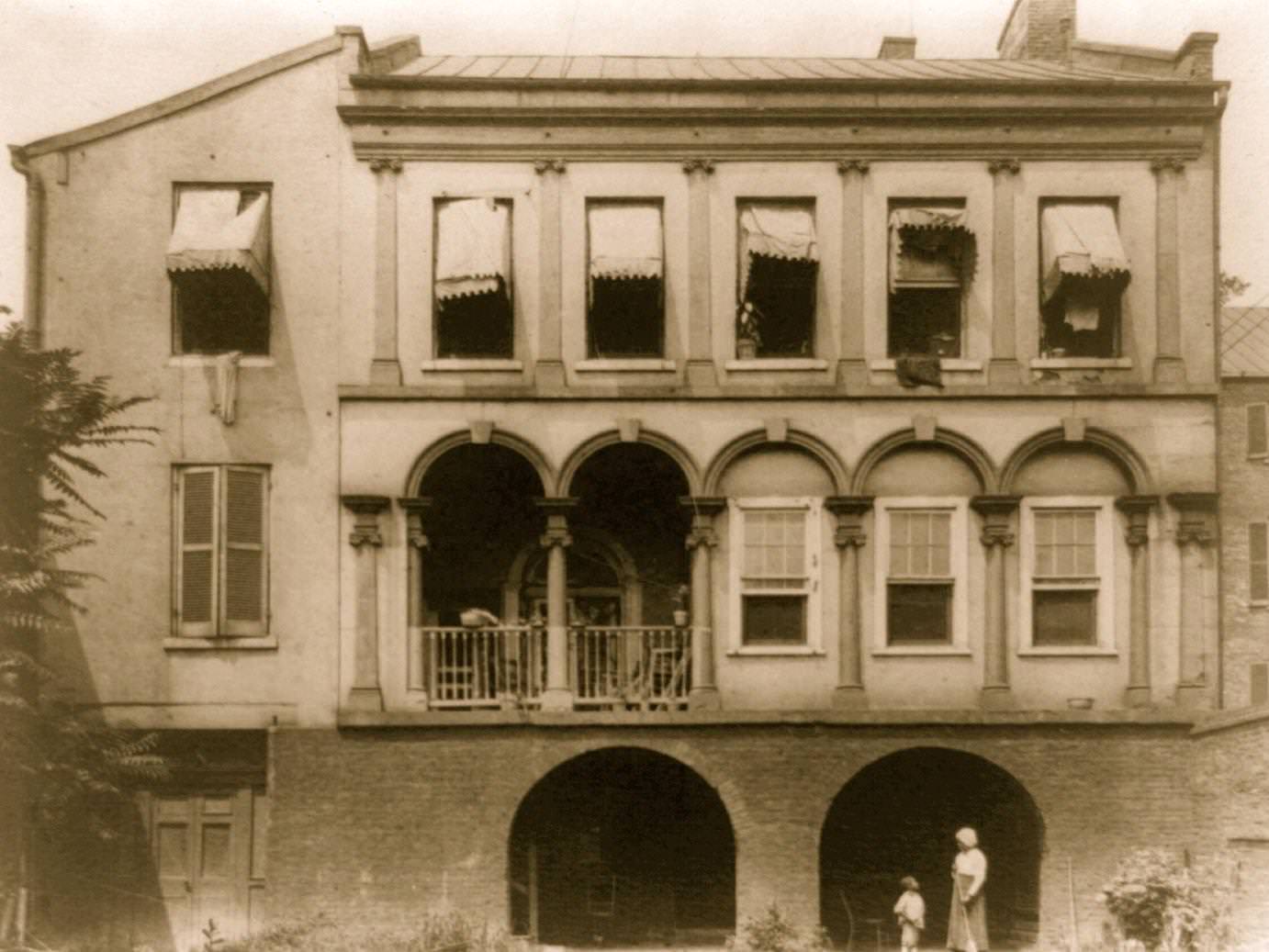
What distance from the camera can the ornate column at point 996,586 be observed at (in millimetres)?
18422

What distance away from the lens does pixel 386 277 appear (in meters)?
18.9

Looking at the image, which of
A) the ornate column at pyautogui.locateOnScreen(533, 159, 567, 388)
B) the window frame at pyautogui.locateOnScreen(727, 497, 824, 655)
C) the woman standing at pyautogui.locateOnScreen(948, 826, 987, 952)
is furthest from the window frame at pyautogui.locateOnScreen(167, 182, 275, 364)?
the woman standing at pyautogui.locateOnScreen(948, 826, 987, 952)

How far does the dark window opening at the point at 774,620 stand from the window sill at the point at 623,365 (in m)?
3.00

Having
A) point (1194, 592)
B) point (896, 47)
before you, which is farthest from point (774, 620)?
point (896, 47)

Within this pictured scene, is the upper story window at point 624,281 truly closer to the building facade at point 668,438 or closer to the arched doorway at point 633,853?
the building facade at point 668,438

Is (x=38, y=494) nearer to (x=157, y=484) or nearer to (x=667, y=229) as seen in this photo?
(x=157, y=484)

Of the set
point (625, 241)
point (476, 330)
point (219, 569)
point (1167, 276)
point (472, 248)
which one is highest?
point (625, 241)

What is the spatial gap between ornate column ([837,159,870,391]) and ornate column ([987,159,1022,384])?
1607mm

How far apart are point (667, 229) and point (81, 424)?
733cm

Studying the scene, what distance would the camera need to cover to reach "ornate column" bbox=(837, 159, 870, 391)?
18.8m

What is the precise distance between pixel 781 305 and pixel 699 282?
1.12 m

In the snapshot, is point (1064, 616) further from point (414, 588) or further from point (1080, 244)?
point (414, 588)

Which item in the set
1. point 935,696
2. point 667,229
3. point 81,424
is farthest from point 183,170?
point 935,696

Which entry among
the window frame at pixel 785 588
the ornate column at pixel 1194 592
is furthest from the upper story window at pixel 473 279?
the ornate column at pixel 1194 592
